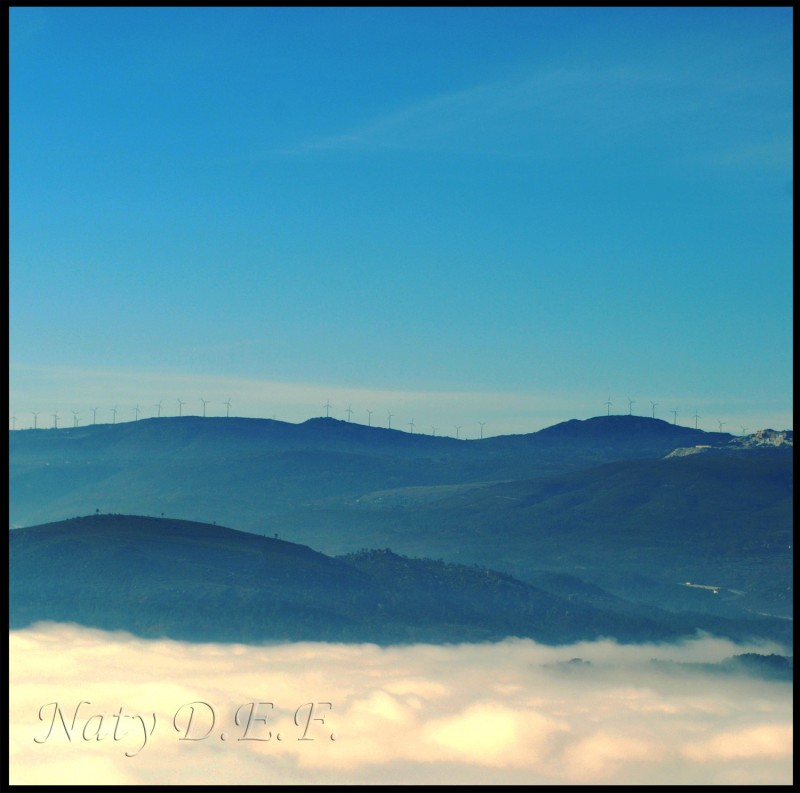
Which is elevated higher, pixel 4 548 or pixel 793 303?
pixel 793 303

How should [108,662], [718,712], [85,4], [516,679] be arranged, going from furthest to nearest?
[516,679] → [718,712] → [108,662] → [85,4]

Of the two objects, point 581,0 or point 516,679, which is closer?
point 581,0

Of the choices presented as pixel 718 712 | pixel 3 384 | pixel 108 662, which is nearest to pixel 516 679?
pixel 718 712

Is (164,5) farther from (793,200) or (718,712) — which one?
(718,712)

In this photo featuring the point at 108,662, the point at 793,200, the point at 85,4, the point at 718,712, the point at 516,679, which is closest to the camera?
the point at 85,4

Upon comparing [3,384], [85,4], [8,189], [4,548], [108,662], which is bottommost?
[108,662]

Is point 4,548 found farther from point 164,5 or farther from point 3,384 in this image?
point 164,5

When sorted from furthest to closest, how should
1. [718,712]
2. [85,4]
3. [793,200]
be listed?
1. [718,712]
2. [793,200]
3. [85,4]

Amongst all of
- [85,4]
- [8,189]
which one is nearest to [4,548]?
[8,189]

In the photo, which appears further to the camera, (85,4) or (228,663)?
(228,663)
